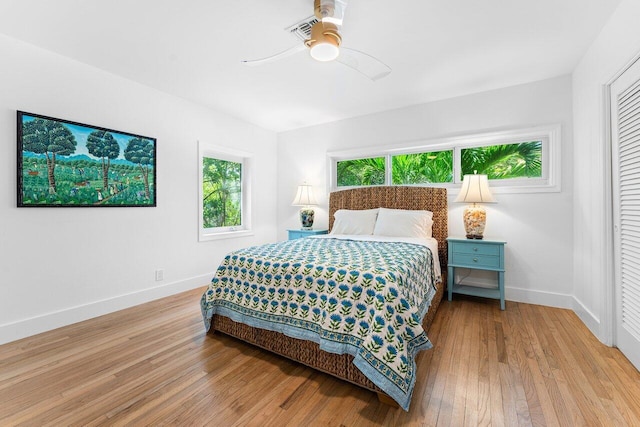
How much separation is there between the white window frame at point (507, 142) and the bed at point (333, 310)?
1.33 meters

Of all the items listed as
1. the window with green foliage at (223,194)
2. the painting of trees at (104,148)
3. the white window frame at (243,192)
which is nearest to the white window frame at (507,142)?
the white window frame at (243,192)

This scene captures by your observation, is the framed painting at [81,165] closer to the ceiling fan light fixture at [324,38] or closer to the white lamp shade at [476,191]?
the ceiling fan light fixture at [324,38]

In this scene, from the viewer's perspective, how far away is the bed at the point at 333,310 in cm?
150

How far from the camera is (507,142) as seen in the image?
321 cm

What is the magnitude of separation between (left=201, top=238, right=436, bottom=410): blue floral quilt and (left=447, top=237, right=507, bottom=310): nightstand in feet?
2.31

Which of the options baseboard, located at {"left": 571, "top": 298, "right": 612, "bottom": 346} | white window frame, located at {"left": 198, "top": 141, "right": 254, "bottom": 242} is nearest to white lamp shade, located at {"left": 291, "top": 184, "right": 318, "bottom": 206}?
white window frame, located at {"left": 198, "top": 141, "right": 254, "bottom": 242}

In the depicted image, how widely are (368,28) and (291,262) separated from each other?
6.05 feet

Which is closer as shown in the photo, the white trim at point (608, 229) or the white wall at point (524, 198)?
the white trim at point (608, 229)

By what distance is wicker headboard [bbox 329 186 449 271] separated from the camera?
3.41 meters

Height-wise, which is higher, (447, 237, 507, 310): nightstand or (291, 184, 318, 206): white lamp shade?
(291, 184, 318, 206): white lamp shade

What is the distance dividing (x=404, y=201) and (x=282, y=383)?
8.78ft

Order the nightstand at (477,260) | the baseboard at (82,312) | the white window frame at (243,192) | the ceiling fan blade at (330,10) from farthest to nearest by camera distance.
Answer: the white window frame at (243,192) → the nightstand at (477,260) → the baseboard at (82,312) → the ceiling fan blade at (330,10)

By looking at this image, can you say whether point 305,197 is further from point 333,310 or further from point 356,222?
point 333,310

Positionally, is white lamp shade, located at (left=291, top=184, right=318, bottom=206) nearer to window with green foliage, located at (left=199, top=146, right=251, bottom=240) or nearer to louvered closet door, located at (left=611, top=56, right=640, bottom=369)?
window with green foliage, located at (left=199, top=146, right=251, bottom=240)
